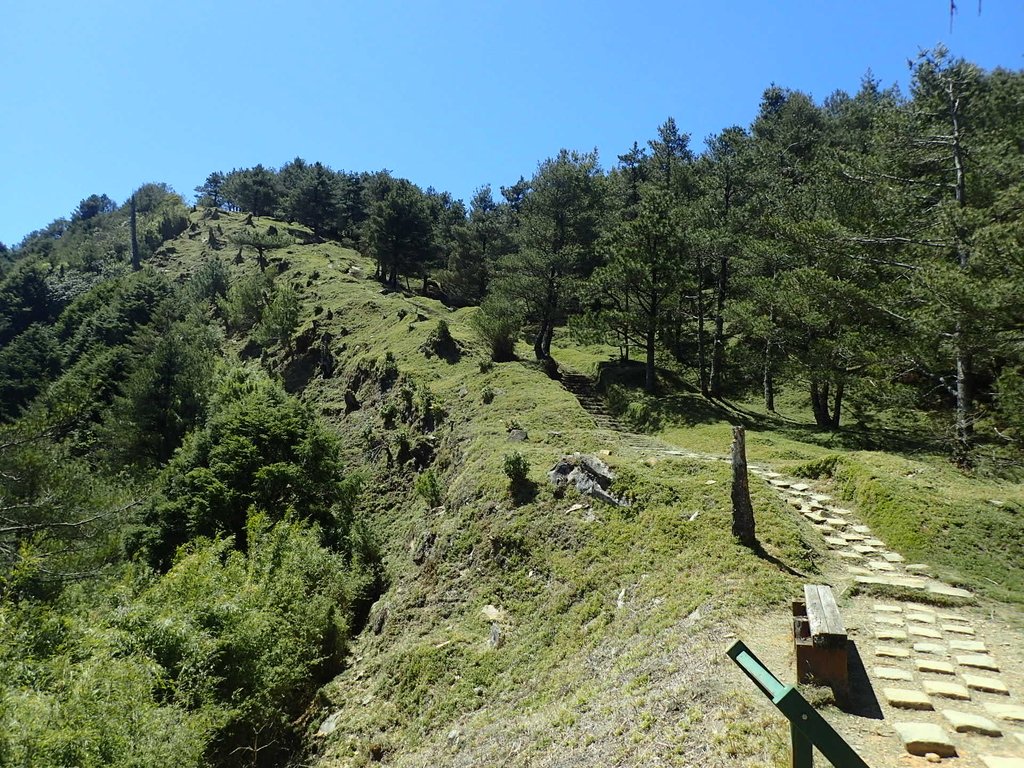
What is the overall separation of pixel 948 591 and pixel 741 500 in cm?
375

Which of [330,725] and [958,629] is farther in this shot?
[330,725]

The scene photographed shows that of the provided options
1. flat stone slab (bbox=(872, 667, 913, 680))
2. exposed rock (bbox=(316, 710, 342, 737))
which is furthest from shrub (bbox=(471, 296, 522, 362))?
flat stone slab (bbox=(872, 667, 913, 680))

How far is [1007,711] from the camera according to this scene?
262 inches

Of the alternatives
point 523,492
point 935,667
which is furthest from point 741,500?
point 523,492

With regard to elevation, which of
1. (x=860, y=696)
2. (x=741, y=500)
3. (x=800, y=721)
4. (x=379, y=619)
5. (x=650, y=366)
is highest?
(x=650, y=366)

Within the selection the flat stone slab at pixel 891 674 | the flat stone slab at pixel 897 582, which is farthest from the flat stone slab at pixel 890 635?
the flat stone slab at pixel 897 582

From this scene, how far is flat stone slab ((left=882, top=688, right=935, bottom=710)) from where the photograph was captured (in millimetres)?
6801

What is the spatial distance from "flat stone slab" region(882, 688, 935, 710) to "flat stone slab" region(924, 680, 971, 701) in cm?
28

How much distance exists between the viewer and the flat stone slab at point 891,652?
803 centimetres

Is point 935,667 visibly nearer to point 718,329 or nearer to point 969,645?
point 969,645

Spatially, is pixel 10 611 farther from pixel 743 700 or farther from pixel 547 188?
pixel 547 188

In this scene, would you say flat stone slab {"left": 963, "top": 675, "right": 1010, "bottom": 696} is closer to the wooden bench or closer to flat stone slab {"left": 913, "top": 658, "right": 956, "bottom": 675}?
flat stone slab {"left": 913, "top": 658, "right": 956, "bottom": 675}

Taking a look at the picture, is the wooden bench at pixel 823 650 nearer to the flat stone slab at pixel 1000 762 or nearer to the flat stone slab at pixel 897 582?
the flat stone slab at pixel 1000 762

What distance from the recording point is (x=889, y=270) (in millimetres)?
23375
